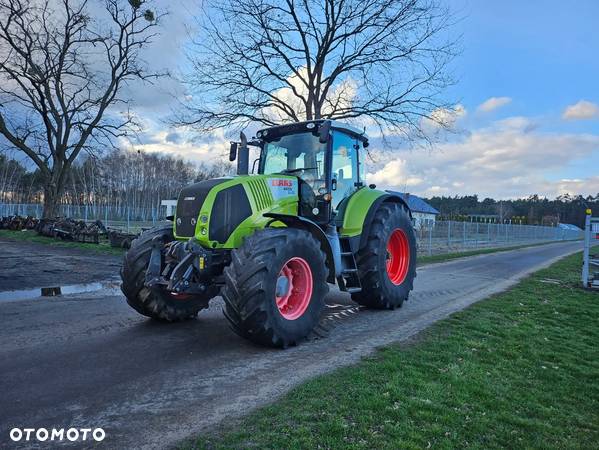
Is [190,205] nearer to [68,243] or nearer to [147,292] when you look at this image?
[147,292]

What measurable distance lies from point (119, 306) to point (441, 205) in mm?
119655

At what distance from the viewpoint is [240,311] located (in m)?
4.83

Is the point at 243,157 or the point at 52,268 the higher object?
the point at 243,157

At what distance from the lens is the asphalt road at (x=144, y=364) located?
3.40 m

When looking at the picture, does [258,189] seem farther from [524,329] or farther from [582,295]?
[582,295]

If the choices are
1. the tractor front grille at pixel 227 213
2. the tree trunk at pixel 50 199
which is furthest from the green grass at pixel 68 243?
the tractor front grille at pixel 227 213

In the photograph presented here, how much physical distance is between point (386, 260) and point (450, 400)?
3.95m

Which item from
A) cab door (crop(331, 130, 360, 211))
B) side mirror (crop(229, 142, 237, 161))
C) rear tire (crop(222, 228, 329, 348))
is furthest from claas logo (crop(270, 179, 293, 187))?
side mirror (crop(229, 142, 237, 161))

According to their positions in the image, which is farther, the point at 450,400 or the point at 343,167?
the point at 343,167

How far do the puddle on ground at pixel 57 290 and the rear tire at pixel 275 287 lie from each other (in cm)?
556

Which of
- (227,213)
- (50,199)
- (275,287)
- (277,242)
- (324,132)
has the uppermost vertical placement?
(324,132)

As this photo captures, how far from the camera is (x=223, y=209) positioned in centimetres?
560

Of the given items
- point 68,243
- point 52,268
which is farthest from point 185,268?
point 68,243

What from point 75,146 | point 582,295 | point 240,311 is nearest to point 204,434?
point 240,311
